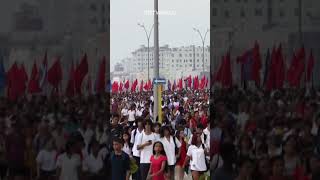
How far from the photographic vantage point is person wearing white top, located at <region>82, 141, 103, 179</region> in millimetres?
7387

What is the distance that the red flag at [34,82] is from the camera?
7.21 metres

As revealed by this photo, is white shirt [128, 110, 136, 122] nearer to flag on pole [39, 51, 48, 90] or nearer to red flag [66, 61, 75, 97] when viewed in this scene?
red flag [66, 61, 75, 97]

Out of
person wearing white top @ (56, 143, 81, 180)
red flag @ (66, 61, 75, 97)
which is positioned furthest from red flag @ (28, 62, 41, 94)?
person wearing white top @ (56, 143, 81, 180)

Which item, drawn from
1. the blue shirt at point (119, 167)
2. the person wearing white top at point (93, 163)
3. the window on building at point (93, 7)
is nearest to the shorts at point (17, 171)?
the person wearing white top at point (93, 163)

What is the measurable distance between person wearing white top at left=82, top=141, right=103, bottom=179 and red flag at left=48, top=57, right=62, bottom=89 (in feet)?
2.62

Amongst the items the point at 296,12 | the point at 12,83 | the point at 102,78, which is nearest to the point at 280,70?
the point at 296,12

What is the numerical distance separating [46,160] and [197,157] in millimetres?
3279

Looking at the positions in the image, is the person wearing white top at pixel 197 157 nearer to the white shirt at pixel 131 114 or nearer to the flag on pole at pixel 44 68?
the flag on pole at pixel 44 68

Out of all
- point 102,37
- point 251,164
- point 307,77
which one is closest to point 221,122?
point 251,164

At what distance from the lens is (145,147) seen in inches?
397

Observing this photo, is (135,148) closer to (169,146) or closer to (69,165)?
(169,146)

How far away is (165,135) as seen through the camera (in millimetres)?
10336

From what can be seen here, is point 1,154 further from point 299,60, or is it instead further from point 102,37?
point 299,60

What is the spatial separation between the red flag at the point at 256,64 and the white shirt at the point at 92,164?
1943 millimetres
